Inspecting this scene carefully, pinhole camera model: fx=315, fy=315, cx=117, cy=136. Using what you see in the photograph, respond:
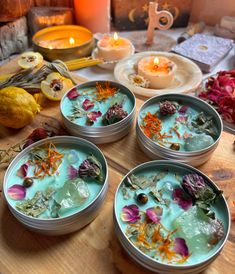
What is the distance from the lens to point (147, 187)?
1.73 feet

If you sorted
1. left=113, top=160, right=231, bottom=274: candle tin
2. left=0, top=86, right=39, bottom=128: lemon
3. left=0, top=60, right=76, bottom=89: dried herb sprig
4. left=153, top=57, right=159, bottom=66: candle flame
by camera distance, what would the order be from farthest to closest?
left=153, top=57, right=159, bottom=66: candle flame → left=0, top=60, right=76, bottom=89: dried herb sprig → left=0, top=86, right=39, bottom=128: lemon → left=113, top=160, right=231, bottom=274: candle tin

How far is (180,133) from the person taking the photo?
63 cm

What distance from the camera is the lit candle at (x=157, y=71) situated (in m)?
0.83

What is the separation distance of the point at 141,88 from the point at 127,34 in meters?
0.40

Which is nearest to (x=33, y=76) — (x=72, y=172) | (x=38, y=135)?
(x=38, y=135)

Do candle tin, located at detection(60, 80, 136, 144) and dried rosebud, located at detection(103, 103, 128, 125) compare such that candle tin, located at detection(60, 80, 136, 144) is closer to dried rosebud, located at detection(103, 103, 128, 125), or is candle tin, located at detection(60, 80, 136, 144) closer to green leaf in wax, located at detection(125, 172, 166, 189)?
dried rosebud, located at detection(103, 103, 128, 125)

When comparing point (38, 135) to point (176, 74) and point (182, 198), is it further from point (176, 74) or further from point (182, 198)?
point (176, 74)

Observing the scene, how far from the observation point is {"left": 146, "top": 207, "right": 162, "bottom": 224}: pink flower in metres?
0.48

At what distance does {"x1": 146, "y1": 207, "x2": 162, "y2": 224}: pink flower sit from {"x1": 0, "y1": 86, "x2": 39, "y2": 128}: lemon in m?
0.34

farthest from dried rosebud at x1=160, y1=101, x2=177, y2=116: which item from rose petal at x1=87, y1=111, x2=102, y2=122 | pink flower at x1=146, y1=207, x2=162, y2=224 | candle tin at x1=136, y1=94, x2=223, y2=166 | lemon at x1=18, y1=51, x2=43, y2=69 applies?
lemon at x1=18, y1=51, x2=43, y2=69

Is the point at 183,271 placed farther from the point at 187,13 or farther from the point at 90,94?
the point at 187,13

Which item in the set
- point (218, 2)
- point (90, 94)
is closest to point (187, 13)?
point (218, 2)

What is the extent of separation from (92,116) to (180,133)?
0.19 metres

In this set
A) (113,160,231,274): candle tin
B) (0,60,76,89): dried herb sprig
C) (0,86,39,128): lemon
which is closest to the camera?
(113,160,231,274): candle tin
